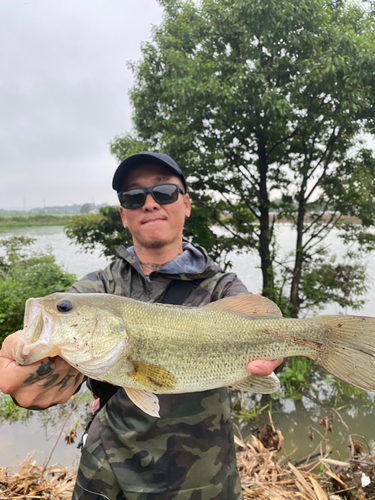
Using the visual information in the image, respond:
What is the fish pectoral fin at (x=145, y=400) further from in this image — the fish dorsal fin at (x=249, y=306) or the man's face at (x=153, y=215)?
the man's face at (x=153, y=215)

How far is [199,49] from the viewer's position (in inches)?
292

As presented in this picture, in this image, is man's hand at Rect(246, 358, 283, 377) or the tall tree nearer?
man's hand at Rect(246, 358, 283, 377)

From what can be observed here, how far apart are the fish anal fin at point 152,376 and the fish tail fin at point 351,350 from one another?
0.83 meters

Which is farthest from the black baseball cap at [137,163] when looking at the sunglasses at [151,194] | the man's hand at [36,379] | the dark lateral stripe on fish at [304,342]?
the dark lateral stripe on fish at [304,342]

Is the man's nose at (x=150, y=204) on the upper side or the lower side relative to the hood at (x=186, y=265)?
upper

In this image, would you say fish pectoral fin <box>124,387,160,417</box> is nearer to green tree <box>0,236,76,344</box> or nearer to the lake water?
the lake water

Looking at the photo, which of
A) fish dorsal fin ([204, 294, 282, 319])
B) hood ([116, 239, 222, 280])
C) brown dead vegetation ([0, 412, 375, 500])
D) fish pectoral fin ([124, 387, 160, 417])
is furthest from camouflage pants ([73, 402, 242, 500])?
brown dead vegetation ([0, 412, 375, 500])

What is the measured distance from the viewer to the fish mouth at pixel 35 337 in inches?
57.7

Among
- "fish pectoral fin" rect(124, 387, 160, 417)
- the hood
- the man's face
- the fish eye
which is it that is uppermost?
the man's face

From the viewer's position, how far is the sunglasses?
236cm

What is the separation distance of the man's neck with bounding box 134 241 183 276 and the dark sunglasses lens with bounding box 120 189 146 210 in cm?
33

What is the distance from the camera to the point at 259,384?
5.83 feet

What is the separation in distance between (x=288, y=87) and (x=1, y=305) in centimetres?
787

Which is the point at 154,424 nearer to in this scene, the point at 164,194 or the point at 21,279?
the point at 164,194
